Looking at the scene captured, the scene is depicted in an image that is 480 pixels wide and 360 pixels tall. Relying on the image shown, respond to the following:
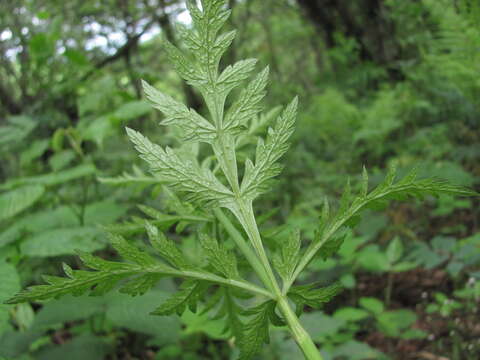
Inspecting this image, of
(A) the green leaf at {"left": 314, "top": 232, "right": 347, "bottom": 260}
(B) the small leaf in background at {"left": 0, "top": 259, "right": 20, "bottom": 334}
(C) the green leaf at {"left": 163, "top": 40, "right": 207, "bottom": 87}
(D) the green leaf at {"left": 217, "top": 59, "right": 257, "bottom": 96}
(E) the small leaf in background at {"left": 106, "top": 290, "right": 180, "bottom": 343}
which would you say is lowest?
(E) the small leaf in background at {"left": 106, "top": 290, "right": 180, "bottom": 343}

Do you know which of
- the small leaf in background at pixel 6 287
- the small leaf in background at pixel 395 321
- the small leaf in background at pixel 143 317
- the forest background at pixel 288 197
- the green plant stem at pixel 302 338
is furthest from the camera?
the small leaf in background at pixel 395 321

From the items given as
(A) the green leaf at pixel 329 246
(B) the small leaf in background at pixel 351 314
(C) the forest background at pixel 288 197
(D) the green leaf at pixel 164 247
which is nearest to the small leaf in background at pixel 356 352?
(C) the forest background at pixel 288 197

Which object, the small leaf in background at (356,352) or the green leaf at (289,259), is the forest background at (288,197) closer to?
the small leaf in background at (356,352)

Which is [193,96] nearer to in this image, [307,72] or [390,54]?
[390,54]

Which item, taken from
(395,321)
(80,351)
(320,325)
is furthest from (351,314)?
(80,351)

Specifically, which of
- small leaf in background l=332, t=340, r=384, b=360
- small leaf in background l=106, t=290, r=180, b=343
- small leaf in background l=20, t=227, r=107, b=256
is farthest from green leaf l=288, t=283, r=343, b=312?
small leaf in background l=332, t=340, r=384, b=360

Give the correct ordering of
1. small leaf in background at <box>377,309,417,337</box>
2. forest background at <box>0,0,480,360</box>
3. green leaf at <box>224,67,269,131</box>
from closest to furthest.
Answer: green leaf at <box>224,67,269,131</box>
forest background at <box>0,0,480,360</box>
small leaf in background at <box>377,309,417,337</box>

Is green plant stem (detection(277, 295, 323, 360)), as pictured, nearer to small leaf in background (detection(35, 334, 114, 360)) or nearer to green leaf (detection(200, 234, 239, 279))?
green leaf (detection(200, 234, 239, 279))
